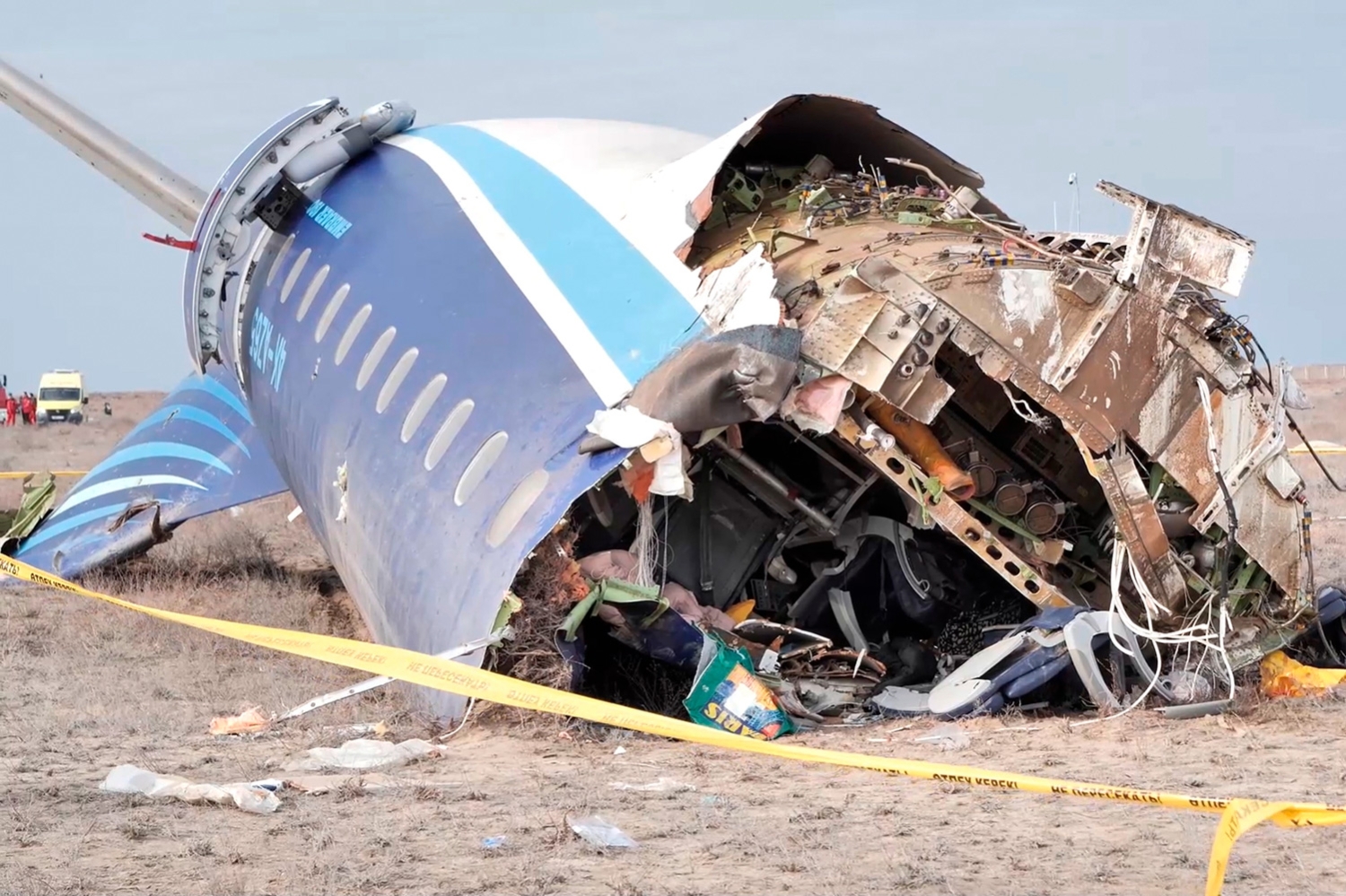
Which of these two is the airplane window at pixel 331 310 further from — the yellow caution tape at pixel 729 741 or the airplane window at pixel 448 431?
the airplane window at pixel 448 431

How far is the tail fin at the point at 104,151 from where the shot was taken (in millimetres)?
20219

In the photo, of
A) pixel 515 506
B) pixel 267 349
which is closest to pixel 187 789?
pixel 515 506

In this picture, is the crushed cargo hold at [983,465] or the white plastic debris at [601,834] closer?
the white plastic debris at [601,834]

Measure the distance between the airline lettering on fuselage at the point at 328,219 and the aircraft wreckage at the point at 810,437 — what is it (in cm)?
81

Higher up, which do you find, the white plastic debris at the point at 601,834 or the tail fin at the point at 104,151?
the tail fin at the point at 104,151

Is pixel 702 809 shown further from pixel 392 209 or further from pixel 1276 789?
pixel 392 209

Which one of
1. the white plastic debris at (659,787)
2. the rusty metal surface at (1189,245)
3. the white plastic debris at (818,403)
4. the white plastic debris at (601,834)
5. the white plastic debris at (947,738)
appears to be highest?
the rusty metal surface at (1189,245)

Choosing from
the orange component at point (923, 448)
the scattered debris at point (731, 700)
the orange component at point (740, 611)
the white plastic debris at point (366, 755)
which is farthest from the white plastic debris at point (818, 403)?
the white plastic debris at point (366, 755)

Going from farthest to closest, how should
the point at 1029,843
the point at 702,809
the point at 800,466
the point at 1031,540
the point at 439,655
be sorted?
the point at 800,466
the point at 1031,540
the point at 439,655
the point at 702,809
the point at 1029,843

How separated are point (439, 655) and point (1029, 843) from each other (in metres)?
4.04

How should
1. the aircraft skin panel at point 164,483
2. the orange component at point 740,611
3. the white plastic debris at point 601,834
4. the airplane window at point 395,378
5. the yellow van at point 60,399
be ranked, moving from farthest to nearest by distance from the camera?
the yellow van at point 60,399, the aircraft skin panel at point 164,483, the airplane window at point 395,378, the orange component at point 740,611, the white plastic debris at point 601,834

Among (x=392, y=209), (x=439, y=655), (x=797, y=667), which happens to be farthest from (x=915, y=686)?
(x=392, y=209)

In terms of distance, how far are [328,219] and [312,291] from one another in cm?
80

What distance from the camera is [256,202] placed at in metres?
15.8
